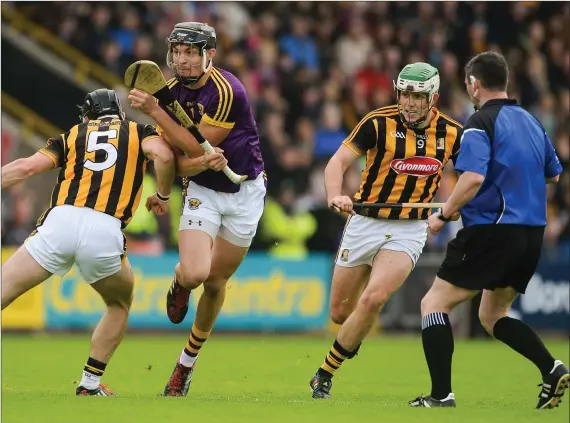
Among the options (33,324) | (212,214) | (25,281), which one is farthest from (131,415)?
(33,324)

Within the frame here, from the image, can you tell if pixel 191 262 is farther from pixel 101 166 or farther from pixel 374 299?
pixel 374 299

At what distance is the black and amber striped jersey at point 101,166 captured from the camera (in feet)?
22.5

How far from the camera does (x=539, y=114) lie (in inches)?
628

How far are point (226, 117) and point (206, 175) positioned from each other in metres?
0.44

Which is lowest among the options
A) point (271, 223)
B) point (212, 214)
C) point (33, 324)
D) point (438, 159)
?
point (33, 324)

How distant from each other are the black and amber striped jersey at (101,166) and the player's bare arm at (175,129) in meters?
0.11

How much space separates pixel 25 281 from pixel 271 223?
7.40 meters

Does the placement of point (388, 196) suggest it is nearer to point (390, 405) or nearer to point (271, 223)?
point (390, 405)

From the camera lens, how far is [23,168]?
681cm

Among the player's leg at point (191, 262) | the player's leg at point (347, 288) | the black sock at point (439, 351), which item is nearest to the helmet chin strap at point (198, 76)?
the player's leg at point (191, 262)

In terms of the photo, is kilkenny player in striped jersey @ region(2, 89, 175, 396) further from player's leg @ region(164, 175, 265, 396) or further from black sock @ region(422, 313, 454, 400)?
black sock @ region(422, 313, 454, 400)

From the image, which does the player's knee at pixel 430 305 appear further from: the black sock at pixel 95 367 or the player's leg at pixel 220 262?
the black sock at pixel 95 367

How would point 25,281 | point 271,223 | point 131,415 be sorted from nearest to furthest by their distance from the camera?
point 131,415 → point 25,281 → point 271,223

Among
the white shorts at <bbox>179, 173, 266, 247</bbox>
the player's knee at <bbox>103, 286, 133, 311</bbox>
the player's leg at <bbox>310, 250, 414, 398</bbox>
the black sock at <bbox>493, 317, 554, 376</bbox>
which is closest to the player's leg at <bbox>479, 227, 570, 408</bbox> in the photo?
the black sock at <bbox>493, 317, 554, 376</bbox>
